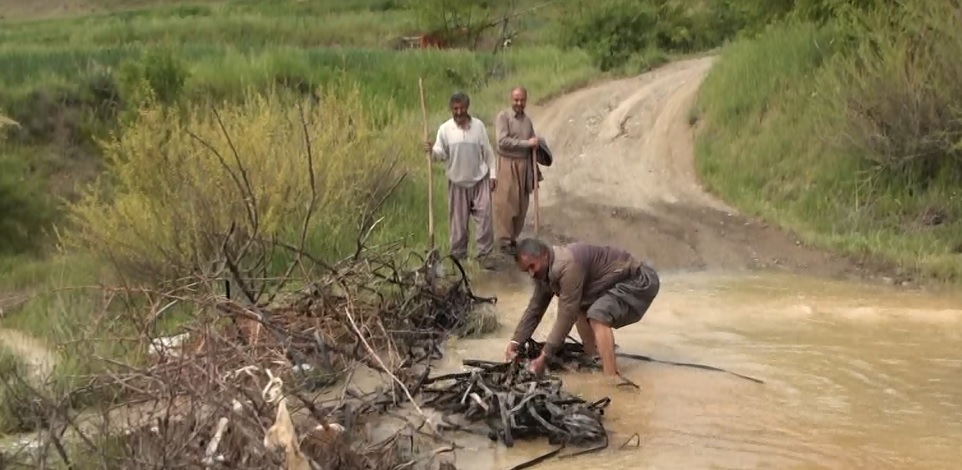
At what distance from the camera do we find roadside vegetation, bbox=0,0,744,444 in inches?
374

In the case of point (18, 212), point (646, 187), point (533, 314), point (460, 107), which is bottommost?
point (18, 212)

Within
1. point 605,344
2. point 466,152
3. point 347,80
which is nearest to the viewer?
point 605,344

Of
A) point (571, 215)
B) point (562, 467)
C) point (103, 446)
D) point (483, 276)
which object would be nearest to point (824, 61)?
point (571, 215)

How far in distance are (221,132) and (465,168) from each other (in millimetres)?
2433

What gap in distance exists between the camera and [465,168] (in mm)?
10688

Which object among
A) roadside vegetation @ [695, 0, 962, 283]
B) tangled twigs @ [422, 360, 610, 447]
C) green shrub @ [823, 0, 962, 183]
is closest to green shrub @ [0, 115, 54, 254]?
roadside vegetation @ [695, 0, 962, 283]

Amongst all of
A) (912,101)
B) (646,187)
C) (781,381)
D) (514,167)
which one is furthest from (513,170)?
(912,101)

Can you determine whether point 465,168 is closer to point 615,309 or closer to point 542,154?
point 542,154

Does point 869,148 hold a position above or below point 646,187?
above

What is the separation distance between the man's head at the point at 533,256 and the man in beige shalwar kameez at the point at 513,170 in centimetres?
375

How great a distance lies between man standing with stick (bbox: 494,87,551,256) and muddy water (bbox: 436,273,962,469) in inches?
29.8

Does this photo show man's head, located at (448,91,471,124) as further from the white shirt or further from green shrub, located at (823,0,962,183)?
green shrub, located at (823,0,962,183)

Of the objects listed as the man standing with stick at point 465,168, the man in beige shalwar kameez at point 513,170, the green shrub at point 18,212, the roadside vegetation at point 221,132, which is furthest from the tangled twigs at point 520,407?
the green shrub at point 18,212

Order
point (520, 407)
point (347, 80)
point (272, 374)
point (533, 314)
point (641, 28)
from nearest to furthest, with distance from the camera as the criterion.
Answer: point (272, 374), point (520, 407), point (533, 314), point (347, 80), point (641, 28)
